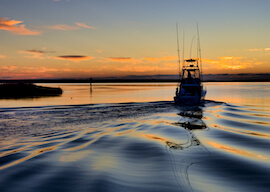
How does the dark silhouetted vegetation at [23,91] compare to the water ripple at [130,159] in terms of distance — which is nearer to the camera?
the water ripple at [130,159]

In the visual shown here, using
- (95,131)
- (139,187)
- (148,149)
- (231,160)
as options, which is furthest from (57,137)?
(231,160)

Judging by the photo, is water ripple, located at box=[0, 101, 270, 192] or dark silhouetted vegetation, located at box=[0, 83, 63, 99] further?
dark silhouetted vegetation, located at box=[0, 83, 63, 99]

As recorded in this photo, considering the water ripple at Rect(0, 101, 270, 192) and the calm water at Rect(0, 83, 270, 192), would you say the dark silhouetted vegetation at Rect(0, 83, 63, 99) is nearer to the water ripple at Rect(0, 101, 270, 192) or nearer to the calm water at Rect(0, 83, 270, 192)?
the water ripple at Rect(0, 101, 270, 192)

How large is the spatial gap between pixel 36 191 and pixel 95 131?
36.4 ft

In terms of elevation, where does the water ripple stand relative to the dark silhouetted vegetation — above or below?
below

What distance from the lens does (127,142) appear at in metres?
16.5

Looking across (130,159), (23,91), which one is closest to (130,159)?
(130,159)

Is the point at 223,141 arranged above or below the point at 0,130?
below

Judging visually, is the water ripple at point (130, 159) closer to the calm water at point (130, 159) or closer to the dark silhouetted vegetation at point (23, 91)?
the calm water at point (130, 159)

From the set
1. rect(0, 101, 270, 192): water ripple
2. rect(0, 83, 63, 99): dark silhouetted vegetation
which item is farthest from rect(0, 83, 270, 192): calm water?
rect(0, 83, 63, 99): dark silhouetted vegetation

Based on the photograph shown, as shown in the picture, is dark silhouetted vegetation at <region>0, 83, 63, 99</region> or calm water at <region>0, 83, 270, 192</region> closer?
calm water at <region>0, 83, 270, 192</region>

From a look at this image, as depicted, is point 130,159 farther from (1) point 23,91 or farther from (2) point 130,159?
(1) point 23,91

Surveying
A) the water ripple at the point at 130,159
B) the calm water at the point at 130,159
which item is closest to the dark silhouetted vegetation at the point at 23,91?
the water ripple at the point at 130,159

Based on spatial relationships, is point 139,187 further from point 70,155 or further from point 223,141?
point 223,141
